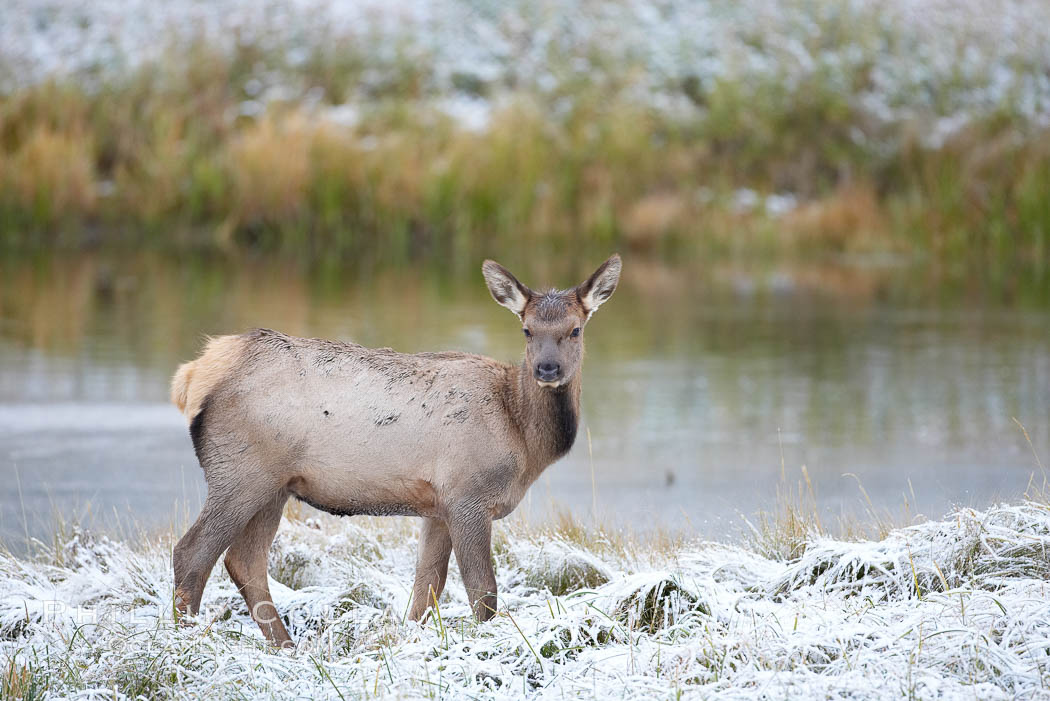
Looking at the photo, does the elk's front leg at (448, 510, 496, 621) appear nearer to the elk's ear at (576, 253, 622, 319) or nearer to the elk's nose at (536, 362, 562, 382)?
the elk's nose at (536, 362, 562, 382)

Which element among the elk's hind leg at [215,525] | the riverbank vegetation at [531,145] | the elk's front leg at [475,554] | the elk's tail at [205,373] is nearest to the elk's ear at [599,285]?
the elk's front leg at [475,554]

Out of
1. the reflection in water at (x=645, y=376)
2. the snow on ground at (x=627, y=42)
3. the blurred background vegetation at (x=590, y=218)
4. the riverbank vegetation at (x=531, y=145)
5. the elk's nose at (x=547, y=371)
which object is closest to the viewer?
the elk's nose at (x=547, y=371)

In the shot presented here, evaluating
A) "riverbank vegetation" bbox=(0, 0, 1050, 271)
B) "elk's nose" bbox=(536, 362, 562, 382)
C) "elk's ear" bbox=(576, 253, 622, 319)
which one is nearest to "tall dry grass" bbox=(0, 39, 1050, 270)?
"riverbank vegetation" bbox=(0, 0, 1050, 271)

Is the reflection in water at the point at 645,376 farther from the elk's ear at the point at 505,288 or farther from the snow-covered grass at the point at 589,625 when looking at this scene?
the elk's ear at the point at 505,288

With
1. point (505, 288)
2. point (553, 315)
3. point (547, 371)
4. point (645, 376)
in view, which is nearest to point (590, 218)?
point (645, 376)

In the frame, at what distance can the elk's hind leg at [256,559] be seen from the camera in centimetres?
643

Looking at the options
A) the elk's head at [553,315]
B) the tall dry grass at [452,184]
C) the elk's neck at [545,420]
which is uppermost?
the elk's head at [553,315]

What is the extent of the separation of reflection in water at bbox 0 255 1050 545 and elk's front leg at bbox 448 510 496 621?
2.16 m

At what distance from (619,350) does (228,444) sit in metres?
9.82

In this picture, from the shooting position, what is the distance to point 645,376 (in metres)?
14.0

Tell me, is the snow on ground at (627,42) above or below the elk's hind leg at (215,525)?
below

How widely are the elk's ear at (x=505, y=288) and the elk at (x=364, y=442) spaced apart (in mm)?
71

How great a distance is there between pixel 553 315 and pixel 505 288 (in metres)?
0.28

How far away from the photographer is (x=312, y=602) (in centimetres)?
678
